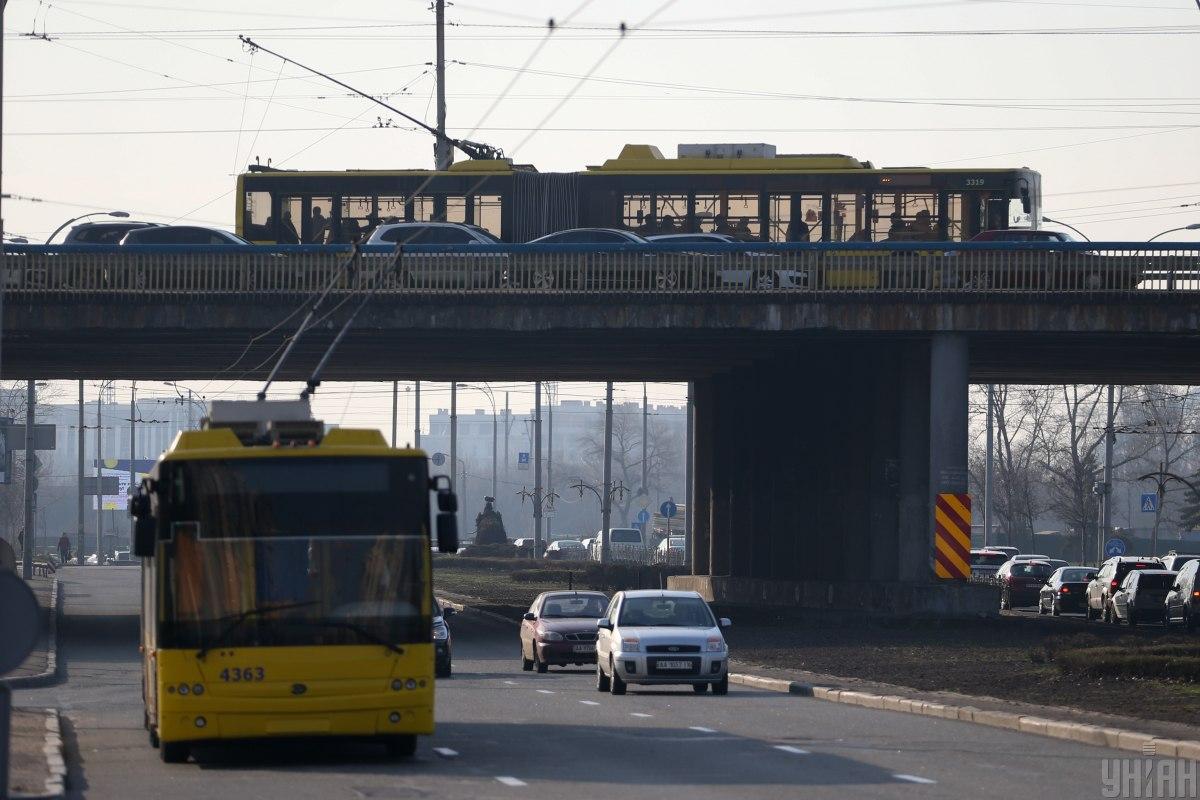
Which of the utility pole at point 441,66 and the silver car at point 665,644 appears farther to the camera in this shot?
the utility pole at point 441,66

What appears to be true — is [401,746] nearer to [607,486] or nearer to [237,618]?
[237,618]

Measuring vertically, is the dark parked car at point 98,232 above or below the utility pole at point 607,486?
above

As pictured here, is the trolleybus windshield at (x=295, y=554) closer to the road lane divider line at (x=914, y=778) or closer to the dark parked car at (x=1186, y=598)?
the road lane divider line at (x=914, y=778)

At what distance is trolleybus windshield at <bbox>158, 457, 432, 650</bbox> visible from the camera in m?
15.4

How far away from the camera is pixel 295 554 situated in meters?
15.6

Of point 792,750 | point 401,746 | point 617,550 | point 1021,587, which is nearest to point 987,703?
point 792,750

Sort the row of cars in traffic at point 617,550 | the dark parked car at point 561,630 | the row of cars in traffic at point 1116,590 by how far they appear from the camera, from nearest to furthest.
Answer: the dark parked car at point 561,630 → the row of cars in traffic at point 1116,590 → the row of cars in traffic at point 617,550

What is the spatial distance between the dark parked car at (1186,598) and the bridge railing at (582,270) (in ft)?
22.8

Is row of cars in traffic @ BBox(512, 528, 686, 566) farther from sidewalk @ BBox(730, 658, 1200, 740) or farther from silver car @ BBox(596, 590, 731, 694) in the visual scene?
silver car @ BBox(596, 590, 731, 694)

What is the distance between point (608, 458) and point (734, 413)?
21718 millimetres

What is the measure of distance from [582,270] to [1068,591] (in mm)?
20210

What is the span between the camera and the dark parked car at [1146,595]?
4278 cm

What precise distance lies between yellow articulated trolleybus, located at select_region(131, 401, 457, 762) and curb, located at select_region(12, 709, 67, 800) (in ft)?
2.82

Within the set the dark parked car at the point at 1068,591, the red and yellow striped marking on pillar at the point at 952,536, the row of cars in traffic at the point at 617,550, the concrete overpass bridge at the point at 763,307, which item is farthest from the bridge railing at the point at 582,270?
the row of cars in traffic at the point at 617,550
